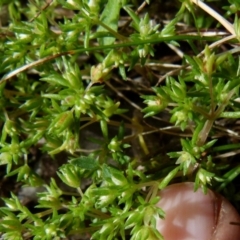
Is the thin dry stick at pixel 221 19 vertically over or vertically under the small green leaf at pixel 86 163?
Result: over

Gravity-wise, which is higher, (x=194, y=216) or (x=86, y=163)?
(x=86, y=163)

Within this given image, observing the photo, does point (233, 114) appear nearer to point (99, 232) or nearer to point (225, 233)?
point (225, 233)

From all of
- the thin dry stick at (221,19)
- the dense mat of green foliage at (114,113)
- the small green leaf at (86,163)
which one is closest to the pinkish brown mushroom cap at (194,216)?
the dense mat of green foliage at (114,113)

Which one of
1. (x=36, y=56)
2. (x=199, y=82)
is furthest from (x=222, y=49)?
(x=36, y=56)

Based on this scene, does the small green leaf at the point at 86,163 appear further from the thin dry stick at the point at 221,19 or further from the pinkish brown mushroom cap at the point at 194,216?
the thin dry stick at the point at 221,19

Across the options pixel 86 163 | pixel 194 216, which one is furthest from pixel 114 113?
pixel 194 216

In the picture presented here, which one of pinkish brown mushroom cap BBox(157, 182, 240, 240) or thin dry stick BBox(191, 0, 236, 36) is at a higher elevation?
thin dry stick BBox(191, 0, 236, 36)

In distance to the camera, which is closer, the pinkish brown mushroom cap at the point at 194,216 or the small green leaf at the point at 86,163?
the pinkish brown mushroom cap at the point at 194,216

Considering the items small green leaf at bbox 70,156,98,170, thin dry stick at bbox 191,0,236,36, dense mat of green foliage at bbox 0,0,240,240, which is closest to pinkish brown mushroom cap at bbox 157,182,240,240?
dense mat of green foliage at bbox 0,0,240,240

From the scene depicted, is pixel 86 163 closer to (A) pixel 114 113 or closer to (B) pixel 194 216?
(A) pixel 114 113

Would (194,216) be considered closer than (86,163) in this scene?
Yes

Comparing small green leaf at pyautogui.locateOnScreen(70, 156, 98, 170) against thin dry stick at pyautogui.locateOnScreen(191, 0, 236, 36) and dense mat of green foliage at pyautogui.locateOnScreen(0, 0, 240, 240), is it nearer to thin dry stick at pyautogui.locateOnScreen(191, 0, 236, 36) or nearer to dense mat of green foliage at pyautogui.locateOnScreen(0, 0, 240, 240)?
dense mat of green foliage at pyautogui.locateOnScreen(0, 0, 240, 240)
